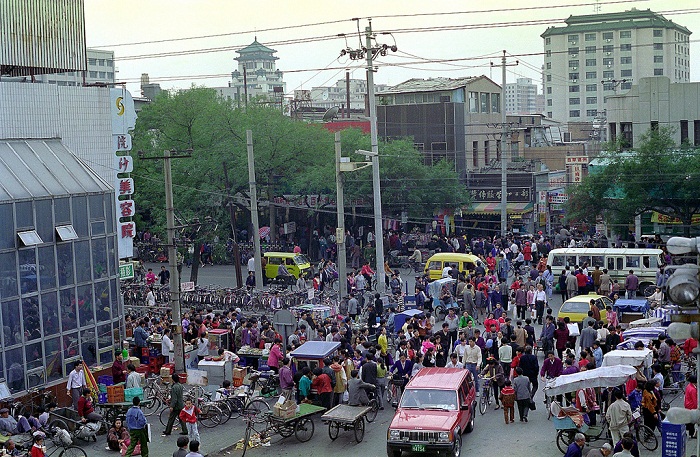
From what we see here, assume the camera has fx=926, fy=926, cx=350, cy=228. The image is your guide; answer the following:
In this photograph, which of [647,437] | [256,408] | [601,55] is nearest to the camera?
[647,437]

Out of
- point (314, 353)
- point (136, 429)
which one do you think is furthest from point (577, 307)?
point (136, 429)

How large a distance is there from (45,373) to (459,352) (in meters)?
10.4

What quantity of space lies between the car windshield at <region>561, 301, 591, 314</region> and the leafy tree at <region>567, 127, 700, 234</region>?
51.9ft

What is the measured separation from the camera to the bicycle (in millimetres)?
22141

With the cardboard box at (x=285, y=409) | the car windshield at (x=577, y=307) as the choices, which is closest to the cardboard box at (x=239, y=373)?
the cardboard box at (x=285, y=409)

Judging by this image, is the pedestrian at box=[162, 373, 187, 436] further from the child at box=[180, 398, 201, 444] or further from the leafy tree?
the leafy tree

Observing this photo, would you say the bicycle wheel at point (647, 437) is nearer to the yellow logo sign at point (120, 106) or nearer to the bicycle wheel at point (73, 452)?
the bicycle wheel at point (73, 452)

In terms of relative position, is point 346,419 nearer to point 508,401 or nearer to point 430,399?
point 430,399

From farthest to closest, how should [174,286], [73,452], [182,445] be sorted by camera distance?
1. [174,286]
2. [73,452]
3. [182,445]

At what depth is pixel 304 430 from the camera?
2062 cm

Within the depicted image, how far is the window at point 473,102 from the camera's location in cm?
6756

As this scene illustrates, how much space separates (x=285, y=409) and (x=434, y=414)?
134 inches

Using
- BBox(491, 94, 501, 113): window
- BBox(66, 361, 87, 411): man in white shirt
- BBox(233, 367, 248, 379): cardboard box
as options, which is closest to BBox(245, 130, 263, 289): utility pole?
BBox(233, 367, 248, 379): cardboard box

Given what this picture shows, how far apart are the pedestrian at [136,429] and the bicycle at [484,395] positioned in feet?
26.1
